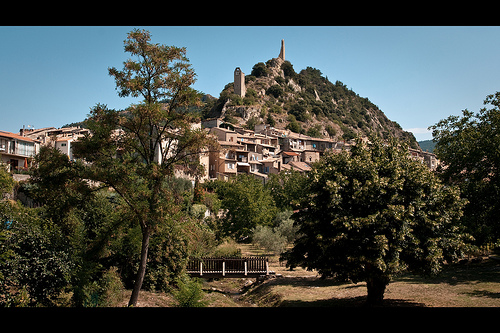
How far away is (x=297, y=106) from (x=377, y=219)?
12026 centimetres

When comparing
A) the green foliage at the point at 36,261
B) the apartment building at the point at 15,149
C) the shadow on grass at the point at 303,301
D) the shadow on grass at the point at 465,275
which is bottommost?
the shadow on grass at the point at 303,301

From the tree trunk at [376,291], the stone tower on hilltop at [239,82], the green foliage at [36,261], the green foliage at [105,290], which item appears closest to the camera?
the green foliage at [36,261]

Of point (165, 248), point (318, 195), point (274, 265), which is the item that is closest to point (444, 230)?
point (318, 195)

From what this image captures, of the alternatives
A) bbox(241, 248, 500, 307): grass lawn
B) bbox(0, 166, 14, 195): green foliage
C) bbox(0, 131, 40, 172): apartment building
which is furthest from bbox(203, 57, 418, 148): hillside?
bbox(0, 166, 14, 195): green foliage

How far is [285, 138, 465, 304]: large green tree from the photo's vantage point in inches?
467

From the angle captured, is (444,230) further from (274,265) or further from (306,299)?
(274,265)

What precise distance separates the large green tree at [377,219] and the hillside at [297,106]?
89633 millimetres

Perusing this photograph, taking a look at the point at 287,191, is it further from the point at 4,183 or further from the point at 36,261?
the point at 36,261

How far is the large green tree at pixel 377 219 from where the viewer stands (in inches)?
467

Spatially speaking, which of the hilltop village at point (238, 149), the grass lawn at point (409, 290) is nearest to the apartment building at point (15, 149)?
the hilltop village at point (238, 149)

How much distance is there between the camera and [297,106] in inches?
5098

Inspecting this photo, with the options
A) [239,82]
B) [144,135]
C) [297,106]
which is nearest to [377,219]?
[144,135]

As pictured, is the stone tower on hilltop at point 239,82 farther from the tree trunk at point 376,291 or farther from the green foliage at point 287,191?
the tree trunk at point 376,291
